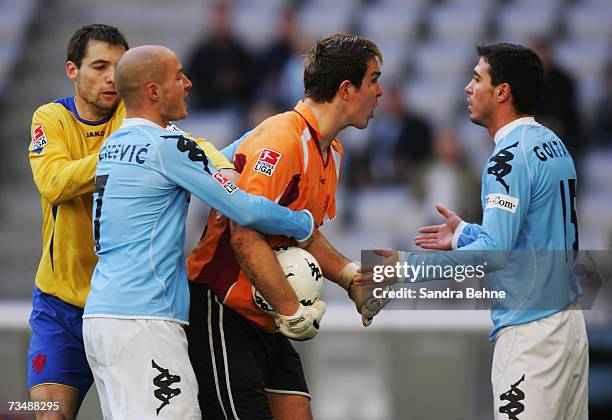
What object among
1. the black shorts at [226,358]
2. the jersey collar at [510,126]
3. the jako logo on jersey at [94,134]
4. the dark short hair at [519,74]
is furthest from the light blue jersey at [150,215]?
the dark short hair at [519,74]

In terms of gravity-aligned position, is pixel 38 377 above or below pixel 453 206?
below

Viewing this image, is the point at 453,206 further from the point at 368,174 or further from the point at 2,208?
the point at 2,208

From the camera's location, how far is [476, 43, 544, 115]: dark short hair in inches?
209

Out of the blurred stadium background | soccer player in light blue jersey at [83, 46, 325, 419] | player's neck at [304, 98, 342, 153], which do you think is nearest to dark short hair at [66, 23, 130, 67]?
soccer player in light blue jersey at [83, 46, 325, 419]

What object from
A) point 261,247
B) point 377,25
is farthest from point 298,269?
point 377,25

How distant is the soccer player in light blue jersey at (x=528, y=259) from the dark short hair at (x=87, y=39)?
5.69 ft

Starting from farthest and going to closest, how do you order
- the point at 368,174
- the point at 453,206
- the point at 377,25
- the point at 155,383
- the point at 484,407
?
the point at 377,25 < the point at 368,174 < the point at 453,206 < the point at 484,407 < the point at 155,383

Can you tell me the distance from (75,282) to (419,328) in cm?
295

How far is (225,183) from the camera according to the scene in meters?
4.73

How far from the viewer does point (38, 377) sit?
5.36 metres

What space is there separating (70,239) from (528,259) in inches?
87.9

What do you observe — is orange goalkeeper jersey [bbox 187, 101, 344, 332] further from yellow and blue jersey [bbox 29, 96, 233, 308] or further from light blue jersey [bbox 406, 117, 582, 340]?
light blue jersey [bbox 406, 117, 582, 340]
